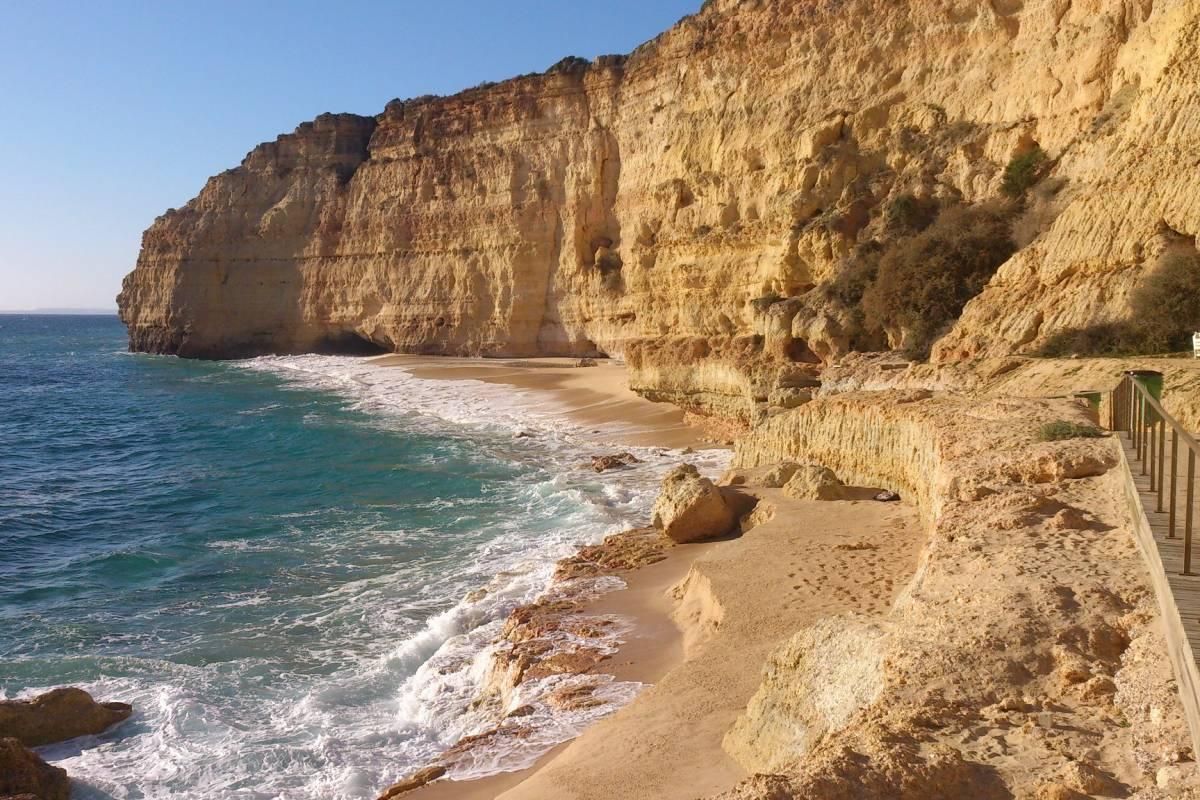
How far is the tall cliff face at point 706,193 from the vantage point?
1564cm

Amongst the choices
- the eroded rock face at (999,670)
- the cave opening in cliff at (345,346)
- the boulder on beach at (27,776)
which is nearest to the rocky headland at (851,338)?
the eroded rock face at (999,670)

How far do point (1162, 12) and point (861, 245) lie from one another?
7322 mm

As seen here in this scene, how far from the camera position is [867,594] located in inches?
340

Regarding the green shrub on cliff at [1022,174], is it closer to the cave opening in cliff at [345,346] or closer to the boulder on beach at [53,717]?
the boulder on beach at [53,717]

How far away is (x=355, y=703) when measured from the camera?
9016 mm

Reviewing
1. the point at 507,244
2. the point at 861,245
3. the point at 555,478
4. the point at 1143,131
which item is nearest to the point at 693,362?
the point at 861,245

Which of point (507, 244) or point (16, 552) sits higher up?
point (507, 244)

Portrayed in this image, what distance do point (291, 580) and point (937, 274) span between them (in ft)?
43.7

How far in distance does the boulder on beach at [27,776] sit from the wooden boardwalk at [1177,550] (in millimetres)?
7853

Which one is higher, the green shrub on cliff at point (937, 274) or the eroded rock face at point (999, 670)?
the green shrub on cliff at point (937, 274)

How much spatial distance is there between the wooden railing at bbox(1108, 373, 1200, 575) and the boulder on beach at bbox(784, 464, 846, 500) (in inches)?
137

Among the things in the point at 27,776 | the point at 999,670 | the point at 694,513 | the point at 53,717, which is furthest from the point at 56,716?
the point at 999,670

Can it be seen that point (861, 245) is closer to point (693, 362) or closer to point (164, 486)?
point (693, 362)

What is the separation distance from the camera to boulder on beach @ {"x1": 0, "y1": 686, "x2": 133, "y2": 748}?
8.63 metres
